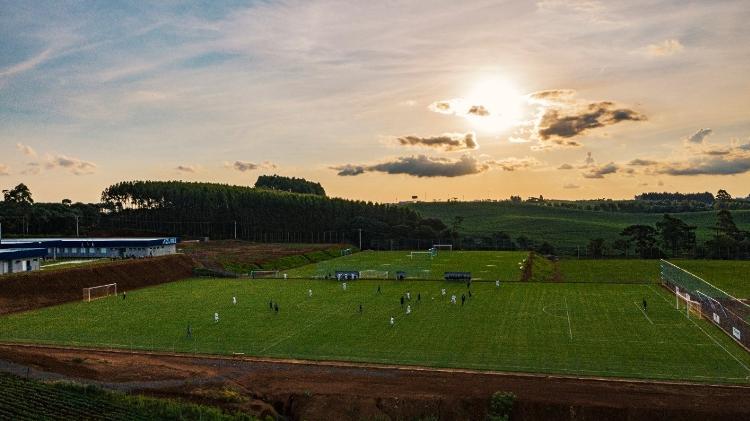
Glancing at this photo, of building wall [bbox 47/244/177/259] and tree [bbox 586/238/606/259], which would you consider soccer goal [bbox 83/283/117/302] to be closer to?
building wall [bbox 47/244/177/259]

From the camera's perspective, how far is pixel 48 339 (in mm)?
45219

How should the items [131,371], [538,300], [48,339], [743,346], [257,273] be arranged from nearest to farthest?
[131,371], [743,346], [48,339], [538,300], [257,273]

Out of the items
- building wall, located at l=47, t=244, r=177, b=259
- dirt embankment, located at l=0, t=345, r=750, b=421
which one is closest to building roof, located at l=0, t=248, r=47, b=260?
building wall, located at l=47, t=244, r=177, b=259

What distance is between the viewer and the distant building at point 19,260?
69.0 meters

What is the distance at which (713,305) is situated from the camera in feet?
160

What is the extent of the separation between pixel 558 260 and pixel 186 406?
10024 cm

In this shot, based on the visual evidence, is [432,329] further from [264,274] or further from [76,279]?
[264,274]

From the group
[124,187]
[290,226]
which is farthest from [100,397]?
[124,187]

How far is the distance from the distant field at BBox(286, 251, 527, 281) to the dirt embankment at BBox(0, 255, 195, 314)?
1958 cm

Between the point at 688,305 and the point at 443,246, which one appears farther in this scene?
the point at 443,246

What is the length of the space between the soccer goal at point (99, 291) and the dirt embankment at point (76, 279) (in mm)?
1137

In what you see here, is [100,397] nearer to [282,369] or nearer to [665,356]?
[282,369]

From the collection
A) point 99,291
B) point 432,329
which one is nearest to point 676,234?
point 432,329

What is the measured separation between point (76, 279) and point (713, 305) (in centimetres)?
7059
